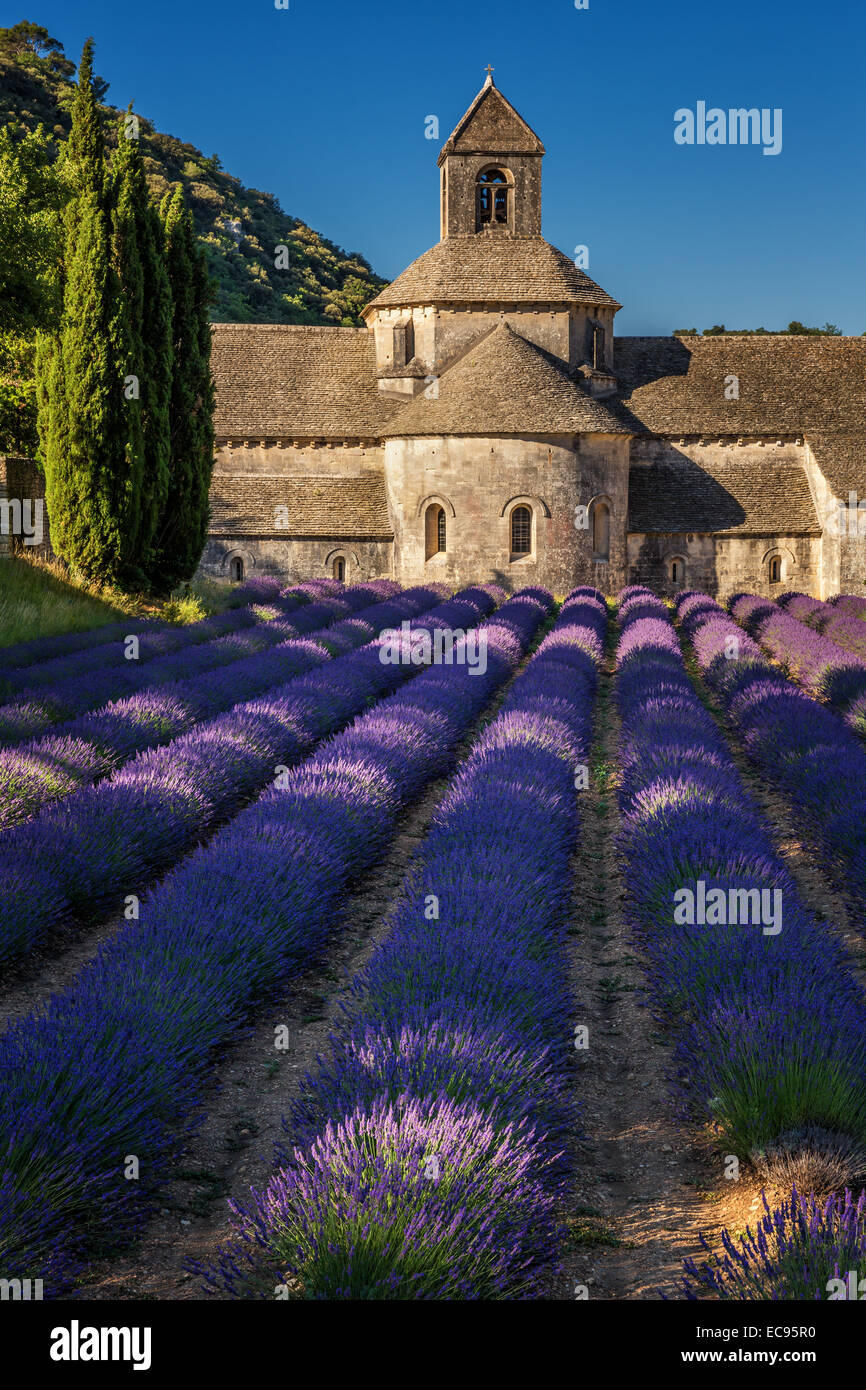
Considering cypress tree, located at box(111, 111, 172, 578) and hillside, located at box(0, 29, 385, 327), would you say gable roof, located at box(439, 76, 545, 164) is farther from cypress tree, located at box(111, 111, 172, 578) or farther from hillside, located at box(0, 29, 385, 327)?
hillside, located at box(0, 29, 385, 327)

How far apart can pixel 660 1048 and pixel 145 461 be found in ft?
52.6

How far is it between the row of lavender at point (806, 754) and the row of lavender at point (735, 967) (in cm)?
53

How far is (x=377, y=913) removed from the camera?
6.46m

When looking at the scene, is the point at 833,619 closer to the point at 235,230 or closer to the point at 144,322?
the point at 144,322

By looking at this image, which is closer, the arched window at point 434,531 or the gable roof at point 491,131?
the arched window at point 434,531

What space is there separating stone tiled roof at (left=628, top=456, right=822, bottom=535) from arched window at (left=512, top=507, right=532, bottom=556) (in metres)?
3.17

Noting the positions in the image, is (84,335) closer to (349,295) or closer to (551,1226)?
(551,1226)

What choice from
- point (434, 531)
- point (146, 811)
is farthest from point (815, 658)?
point (434, 531)

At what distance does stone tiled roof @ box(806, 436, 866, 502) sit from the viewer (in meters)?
Answer: 28.0

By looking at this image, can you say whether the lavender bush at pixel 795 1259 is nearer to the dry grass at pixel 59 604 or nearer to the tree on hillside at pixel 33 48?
the dry grass at pixel 59 604

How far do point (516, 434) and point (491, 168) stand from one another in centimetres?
1025

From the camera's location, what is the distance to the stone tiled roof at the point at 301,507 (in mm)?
28562

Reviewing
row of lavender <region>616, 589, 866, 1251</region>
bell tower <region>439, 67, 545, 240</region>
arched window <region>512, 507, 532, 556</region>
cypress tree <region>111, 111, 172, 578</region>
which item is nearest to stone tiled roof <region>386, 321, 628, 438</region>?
arched window <region>512, 507, 532, 556</region>

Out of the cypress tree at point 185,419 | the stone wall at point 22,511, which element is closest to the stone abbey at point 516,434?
the cypress tree at point 185,419
